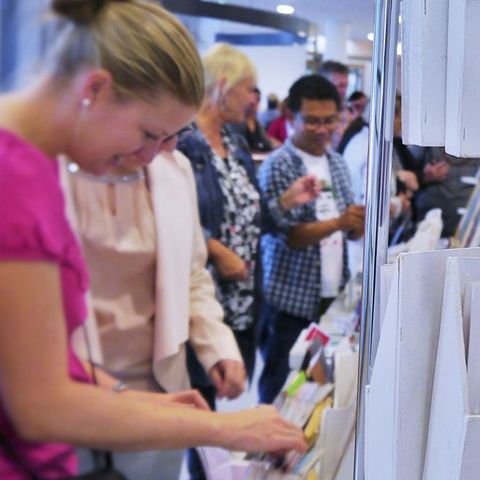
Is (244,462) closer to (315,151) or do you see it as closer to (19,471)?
A: (19,471)

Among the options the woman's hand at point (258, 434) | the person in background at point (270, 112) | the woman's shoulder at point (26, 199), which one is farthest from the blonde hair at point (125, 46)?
the person in background at point (270, 112)

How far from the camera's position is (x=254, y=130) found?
164 cm

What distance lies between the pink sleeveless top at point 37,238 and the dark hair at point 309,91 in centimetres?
86

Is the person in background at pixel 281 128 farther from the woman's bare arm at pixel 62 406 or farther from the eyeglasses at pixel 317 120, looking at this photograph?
the woman's bare arm at pixel 62 406

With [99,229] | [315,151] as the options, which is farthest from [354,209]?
[99,229]

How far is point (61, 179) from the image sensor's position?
98 cm

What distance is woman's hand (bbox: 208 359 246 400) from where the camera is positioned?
137 centimetres

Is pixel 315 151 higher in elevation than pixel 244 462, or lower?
higher

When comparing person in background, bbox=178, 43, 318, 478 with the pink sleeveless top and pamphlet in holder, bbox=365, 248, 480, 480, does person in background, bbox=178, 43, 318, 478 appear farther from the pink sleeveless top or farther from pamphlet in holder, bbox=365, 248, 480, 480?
pamphlet in holder, bbox=365, 248, 480, 480

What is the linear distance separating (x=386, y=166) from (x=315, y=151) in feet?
3.65

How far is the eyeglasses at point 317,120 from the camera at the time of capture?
6.09 ft

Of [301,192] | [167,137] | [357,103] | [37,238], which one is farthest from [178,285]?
[357,103]

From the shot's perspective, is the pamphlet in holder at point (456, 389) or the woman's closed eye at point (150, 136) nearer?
the pamphlet in holder at point (456, 389)

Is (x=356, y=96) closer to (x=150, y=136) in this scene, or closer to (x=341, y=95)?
(x=341, y=95)
